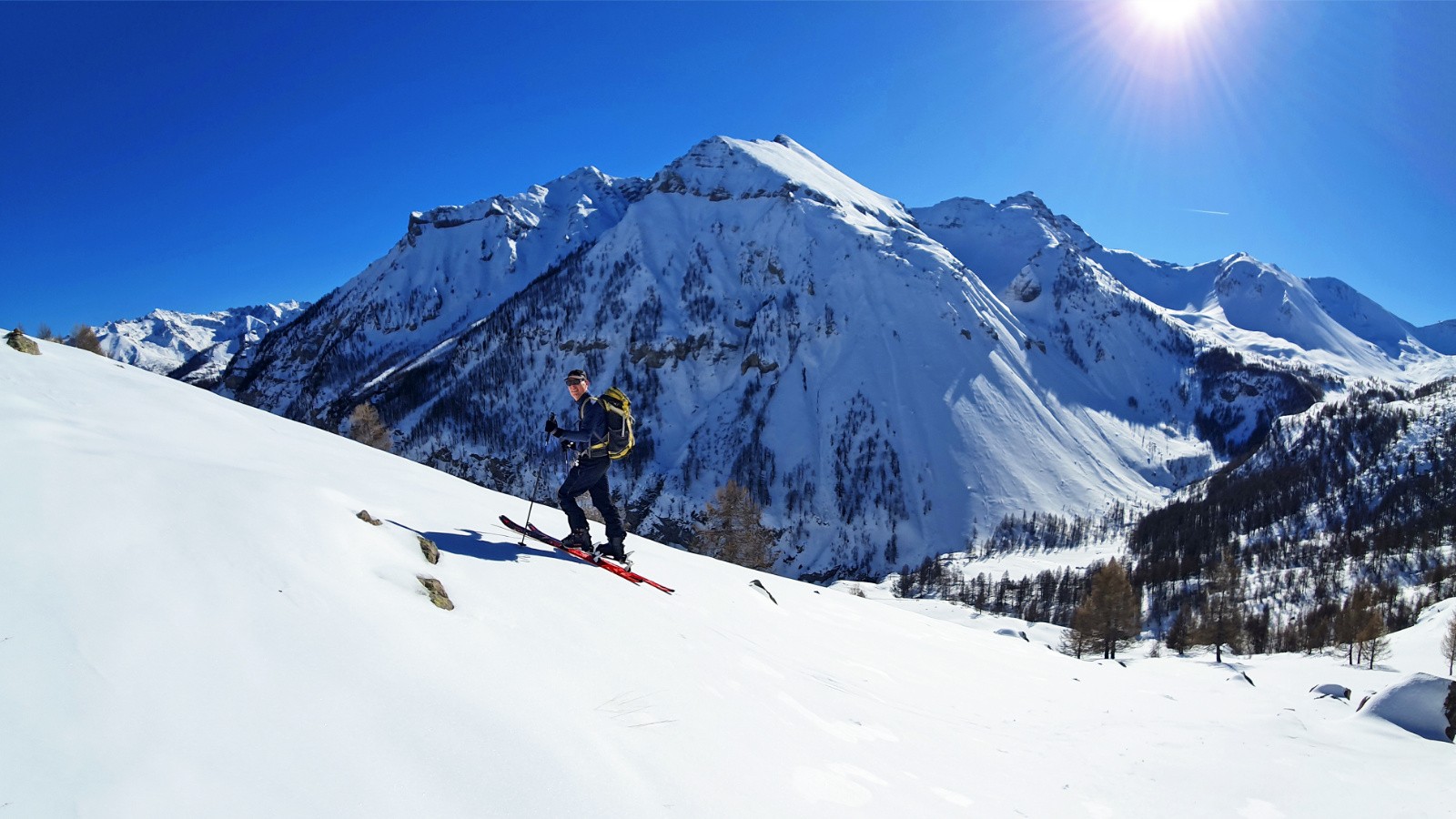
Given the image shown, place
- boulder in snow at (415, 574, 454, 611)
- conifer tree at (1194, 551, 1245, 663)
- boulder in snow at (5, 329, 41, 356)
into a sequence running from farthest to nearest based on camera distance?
conifer tree at (1194, 551, 1245, 663)
boulder in snow at (5, 329, 41, 356)
boulder in snow at (415, 574, 454, 611)

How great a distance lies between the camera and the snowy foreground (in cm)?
304

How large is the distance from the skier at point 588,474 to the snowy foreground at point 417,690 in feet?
4.08

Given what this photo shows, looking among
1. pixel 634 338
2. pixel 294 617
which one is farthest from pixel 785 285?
pixel 294 617

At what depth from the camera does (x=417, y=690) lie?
4000 millimetres

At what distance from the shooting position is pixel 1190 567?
363ft

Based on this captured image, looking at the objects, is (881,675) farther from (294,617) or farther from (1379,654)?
(1379,654)

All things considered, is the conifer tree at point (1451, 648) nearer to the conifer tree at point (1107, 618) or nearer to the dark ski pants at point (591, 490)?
the conifer tree at point (1107, 618)

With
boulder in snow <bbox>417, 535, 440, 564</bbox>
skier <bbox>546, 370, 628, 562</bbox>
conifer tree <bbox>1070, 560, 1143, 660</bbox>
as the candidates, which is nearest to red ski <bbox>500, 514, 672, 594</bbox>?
skier <bbox>546, 370, 628, 562</bbox>

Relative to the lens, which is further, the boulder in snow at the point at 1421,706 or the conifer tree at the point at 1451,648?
the conifer tree at the point at 1451,648

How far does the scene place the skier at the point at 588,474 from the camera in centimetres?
945

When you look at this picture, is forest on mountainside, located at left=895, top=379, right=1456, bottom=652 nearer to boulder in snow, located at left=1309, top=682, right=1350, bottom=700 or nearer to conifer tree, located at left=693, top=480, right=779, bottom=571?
conifer tree, located at left=693, top=480, right=779, bottom=571

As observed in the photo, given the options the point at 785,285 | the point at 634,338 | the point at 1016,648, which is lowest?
the point at 1016,648

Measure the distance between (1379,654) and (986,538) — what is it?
71.7 meters

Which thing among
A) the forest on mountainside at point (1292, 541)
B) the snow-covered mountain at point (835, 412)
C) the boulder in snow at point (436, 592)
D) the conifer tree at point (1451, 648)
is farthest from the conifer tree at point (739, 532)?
the snow-covered mountain at point (835, 412)
